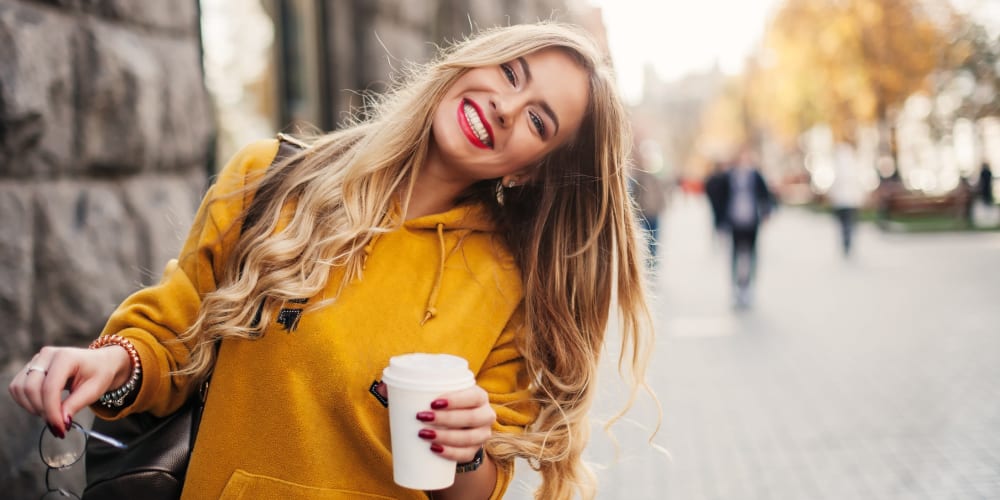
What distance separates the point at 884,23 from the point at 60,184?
3073 cm

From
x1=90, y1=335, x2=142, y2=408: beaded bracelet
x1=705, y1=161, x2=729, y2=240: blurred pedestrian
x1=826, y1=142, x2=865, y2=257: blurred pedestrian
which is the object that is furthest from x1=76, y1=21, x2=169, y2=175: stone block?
x1=826, y1=142, x2=865, y2=257: blurred pedestrian

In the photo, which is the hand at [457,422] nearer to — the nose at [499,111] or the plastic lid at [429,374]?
the plastic lid at [429,374]

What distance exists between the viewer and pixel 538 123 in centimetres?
227

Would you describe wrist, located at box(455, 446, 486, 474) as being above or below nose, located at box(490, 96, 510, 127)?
below

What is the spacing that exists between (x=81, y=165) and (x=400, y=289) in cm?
145

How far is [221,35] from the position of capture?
566cm

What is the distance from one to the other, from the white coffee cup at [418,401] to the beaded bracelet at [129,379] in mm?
655

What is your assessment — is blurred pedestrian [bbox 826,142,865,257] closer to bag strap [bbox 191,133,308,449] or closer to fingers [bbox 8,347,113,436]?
bag strap [bbox 191,133,308,449]

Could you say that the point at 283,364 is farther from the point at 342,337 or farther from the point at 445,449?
the point at 445,449

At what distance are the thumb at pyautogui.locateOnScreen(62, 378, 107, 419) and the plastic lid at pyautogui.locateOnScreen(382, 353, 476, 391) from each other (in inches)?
25.1

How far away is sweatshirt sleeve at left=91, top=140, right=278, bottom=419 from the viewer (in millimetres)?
2006

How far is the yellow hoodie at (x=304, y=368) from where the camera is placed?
2.01 metres

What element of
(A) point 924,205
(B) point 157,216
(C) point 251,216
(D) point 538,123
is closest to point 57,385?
(C) point 251,216

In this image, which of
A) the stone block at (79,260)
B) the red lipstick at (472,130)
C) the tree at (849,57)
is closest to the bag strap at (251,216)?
the red lipstick at (472,130)
